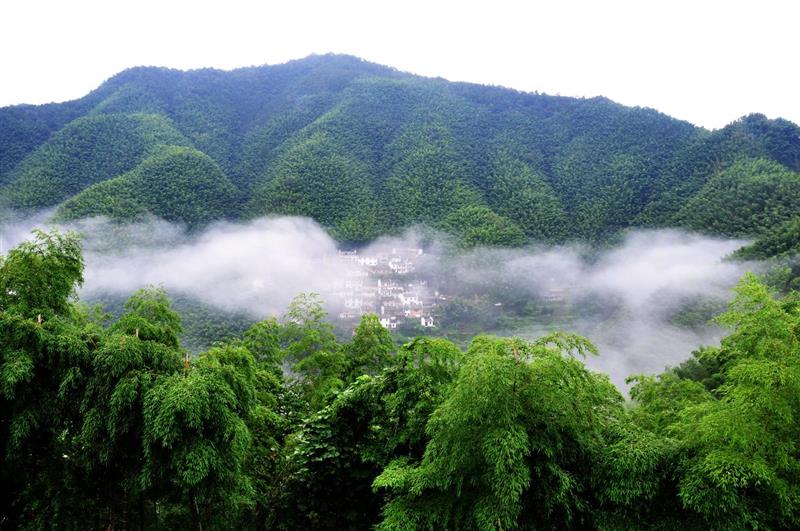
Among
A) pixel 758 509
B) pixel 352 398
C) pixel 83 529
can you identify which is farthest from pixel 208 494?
pixel 758 509

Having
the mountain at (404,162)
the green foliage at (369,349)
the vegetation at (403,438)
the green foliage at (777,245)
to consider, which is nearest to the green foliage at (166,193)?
the mountain at (404,162)

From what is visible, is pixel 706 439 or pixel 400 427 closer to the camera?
pixel 706 439

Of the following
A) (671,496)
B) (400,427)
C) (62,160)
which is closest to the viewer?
(671,496)

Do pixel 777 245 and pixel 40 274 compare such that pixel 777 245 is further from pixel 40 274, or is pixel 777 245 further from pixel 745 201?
pixel 40 274

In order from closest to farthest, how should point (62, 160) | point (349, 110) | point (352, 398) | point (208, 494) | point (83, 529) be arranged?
point (208, 494), point (83, 529), point (352, 398), point (62, 160), point (349, 110)

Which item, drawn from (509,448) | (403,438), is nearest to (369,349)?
(403,438)

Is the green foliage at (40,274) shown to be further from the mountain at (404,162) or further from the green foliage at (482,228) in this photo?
the green foliage at (482,228)

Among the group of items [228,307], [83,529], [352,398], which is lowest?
[228,307]

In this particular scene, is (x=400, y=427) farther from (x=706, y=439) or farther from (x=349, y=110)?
(x=349, y=110)
